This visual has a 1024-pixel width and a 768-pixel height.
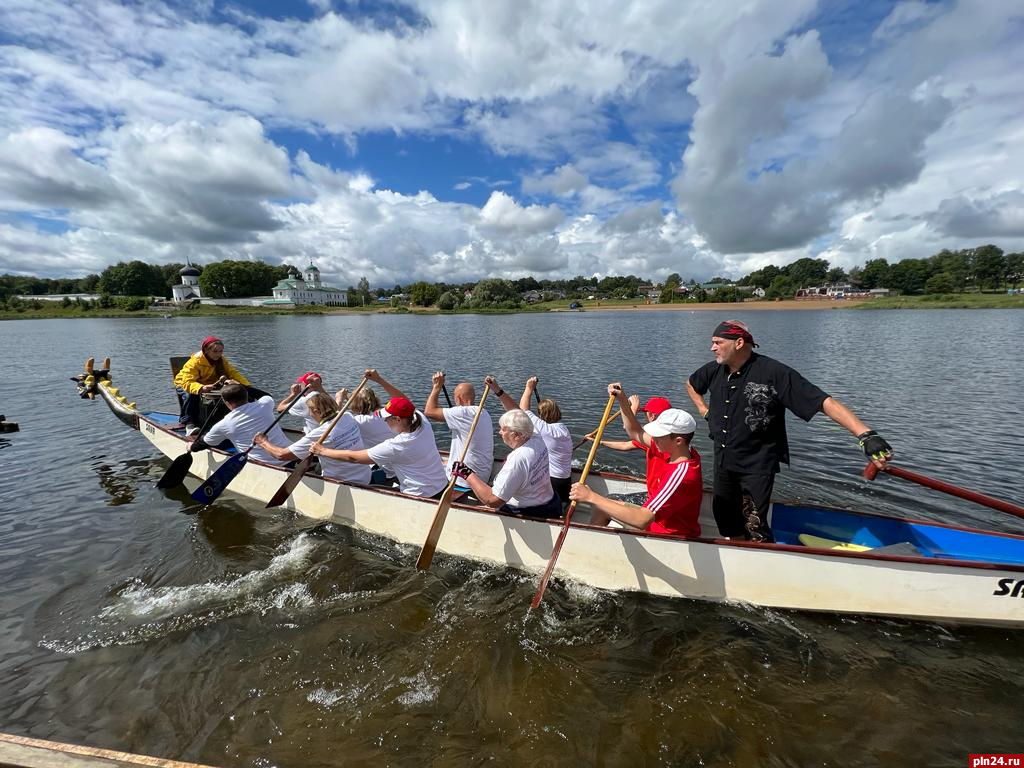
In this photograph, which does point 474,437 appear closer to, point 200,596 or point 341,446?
point 341,446

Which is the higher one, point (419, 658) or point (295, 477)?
point (295, 477)

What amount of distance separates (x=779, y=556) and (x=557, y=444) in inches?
109

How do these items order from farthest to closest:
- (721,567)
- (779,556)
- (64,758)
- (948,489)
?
(721,567) < (779,556) < (948,489) < (64,758)

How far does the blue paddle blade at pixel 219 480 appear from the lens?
7570 millimetres

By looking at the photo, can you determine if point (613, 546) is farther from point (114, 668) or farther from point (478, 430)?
A: point (114, 668)

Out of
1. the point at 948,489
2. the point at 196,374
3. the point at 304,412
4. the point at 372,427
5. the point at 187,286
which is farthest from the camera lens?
the point at 187,286

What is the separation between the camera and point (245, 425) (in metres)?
7.60

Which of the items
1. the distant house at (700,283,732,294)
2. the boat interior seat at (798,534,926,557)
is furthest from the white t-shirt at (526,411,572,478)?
the distant house at (700,283,732,294)

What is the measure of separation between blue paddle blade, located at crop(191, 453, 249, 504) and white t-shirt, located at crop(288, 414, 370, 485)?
4.01ft

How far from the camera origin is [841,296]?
108 m

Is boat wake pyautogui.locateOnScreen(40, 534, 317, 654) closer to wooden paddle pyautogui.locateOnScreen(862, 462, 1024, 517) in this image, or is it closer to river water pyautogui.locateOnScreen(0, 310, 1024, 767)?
river water pyautogui.locateOnScreen(0, 310, 1024, 767)

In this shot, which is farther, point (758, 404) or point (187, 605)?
point (187, 605)

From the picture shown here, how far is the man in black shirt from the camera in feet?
14.5

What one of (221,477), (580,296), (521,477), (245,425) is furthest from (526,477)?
(580,296)
